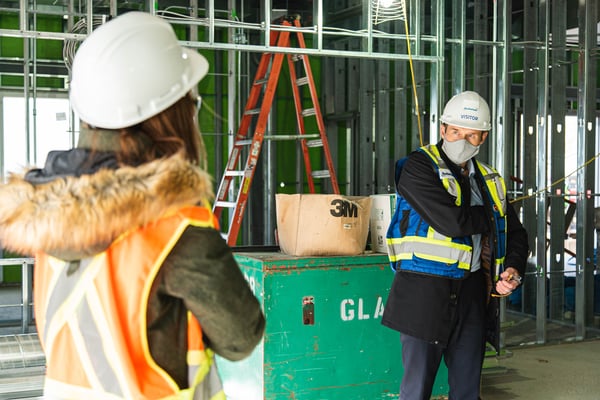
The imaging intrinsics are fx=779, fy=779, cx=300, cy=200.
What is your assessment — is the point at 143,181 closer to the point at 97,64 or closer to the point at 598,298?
the point at 97,64

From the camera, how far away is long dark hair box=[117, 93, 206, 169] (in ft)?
4.80

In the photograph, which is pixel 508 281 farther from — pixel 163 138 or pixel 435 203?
pixel 163 138

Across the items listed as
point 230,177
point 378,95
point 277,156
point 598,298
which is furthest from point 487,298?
point 277,156

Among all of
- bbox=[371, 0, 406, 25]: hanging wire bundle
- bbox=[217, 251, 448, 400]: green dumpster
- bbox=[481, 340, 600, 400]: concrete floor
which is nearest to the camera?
bbox=[217, 251, 448, 400]: green dumpster

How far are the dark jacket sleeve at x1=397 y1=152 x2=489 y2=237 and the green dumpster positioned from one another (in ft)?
2.81

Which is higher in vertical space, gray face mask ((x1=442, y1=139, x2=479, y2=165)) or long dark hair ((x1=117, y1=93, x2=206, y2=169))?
gray face mask ((x1=442, y1=139, x2=479, y2=165))

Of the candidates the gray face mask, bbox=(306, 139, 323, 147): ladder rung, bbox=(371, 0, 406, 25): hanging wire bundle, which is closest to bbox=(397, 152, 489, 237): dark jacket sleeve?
the gray face mask

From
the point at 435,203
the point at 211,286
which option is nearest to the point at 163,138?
the point at 211,286

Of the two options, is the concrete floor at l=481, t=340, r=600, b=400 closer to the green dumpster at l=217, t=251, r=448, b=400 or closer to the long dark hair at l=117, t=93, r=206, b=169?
the green dumpster at l=217, t=251, r=448, b=400

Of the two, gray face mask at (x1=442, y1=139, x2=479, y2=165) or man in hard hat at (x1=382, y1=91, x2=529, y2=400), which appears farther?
gray face mask at (x1=442, y1=139, x2=479, y2=165)

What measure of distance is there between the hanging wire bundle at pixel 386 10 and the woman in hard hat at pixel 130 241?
370cm

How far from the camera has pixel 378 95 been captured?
335 inches

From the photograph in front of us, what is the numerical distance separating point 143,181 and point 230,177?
17.9 feet

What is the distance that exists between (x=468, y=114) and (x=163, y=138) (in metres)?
2.38
